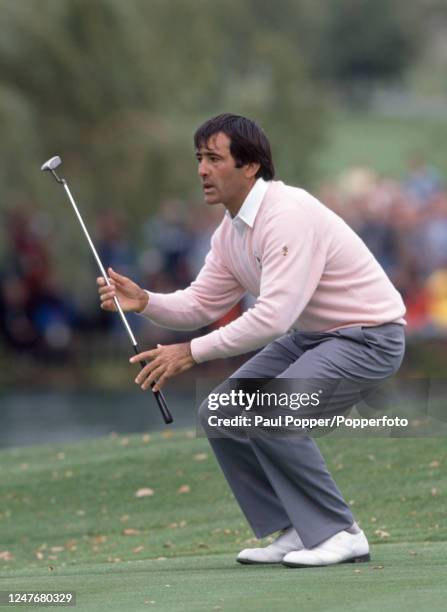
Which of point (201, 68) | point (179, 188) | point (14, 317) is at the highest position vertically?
point (201, 68)

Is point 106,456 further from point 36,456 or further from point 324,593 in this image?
point 324,593

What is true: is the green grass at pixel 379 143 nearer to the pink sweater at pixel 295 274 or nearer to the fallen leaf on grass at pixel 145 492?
the fallen leaf on grass at pixel 145 492

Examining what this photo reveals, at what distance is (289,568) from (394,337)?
3.77 ft

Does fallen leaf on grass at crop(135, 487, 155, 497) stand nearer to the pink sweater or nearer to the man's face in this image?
the pink sweater

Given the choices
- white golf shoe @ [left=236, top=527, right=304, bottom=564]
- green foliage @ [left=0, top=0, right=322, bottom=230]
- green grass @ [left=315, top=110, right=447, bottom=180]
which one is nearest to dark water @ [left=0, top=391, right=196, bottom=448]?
green foliage @ [left=0, top=0, right=322, bottom=230]

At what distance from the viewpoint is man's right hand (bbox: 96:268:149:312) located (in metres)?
7.85

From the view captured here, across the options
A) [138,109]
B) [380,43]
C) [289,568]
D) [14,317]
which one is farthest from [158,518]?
[380,43]

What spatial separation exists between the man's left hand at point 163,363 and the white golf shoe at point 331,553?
1002mm

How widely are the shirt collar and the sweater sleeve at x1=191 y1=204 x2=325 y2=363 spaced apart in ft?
0.40

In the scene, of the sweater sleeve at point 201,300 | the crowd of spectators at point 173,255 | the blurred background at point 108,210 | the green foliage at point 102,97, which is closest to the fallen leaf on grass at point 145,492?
the sweater sleeve at point 201,300

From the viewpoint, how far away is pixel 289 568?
756 centimetres

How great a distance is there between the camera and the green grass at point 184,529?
22.1ft

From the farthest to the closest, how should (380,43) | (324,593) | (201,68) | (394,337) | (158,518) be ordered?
(380,43) < (201,68) < (158,518) < (394,337) < (324,593)

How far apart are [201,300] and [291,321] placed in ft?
3.05
